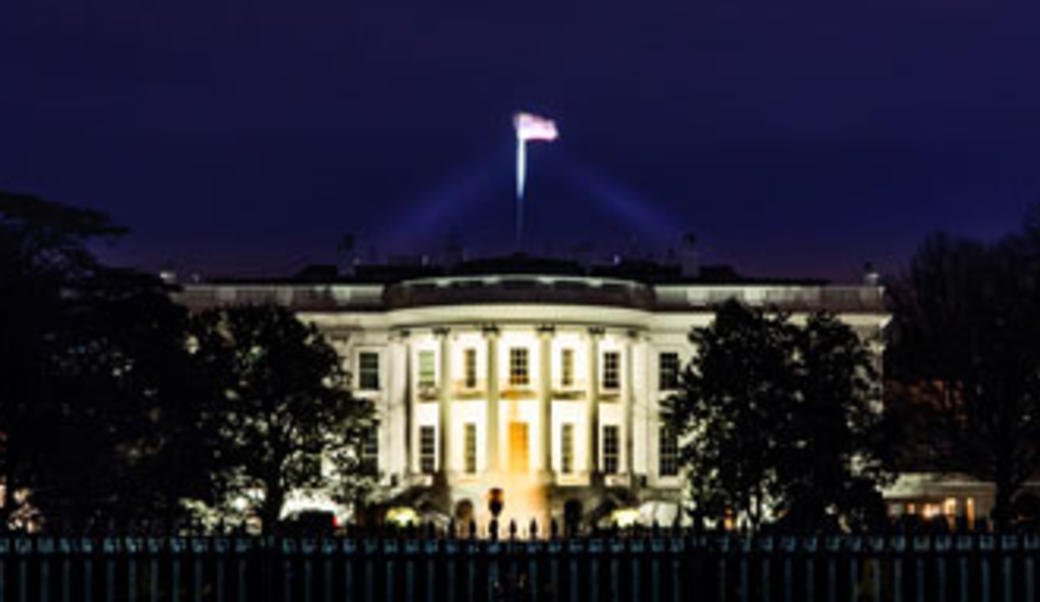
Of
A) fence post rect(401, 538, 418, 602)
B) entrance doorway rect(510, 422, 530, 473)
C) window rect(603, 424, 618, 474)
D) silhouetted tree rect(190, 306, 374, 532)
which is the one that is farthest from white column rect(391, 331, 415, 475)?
fence post rect(401, 538, 418, 602)

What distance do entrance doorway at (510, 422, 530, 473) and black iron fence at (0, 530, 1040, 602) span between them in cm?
8460

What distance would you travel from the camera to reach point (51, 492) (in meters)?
75.7

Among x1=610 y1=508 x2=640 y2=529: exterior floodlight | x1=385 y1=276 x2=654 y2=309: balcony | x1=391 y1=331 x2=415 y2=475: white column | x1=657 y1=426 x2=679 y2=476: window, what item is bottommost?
x1=610 y1=508 x2=640 y2=529: exterior floodlight

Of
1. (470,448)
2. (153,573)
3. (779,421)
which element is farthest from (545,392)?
(153,573)

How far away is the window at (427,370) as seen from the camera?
445 feet

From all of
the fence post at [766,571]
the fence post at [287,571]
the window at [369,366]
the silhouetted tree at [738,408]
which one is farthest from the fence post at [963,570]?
the window at [369,366]

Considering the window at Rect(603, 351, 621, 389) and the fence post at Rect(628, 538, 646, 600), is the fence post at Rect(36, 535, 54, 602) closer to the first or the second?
the fence post at Rect(628, 538, 646, 600)

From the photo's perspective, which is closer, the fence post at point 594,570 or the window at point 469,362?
the fence post at point 594,570

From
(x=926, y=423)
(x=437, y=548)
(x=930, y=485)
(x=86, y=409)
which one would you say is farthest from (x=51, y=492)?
(x=930, y=485)

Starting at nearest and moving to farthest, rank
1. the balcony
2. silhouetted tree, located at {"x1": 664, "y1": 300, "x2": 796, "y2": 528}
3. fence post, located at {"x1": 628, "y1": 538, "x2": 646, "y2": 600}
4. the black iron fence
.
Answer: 1. the black iron fence
2. fence post, located at {"x1": 628, "y1": 538, "x2": 646, "y2": 600}
3. silhouetted tree, located at {"x1": 664, "y1": 300, "x2": 796, "y2": 528}
4. the balcony

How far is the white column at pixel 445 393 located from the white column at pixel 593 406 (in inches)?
270

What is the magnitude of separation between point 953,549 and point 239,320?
6657cm

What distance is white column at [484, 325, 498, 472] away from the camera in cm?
13100

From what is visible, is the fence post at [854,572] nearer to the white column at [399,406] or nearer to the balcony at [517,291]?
the balcony at [517,291]
